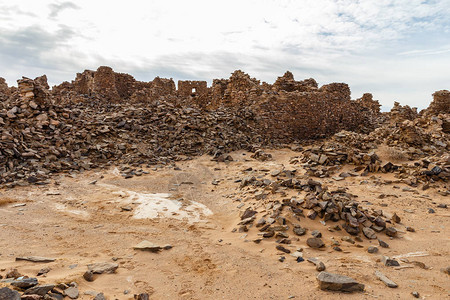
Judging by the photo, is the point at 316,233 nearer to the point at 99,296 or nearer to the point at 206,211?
the point at 206,211

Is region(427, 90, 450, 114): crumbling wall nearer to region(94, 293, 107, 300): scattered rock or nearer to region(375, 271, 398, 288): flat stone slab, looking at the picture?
region(375, 271, 398, 288): flat stone slab

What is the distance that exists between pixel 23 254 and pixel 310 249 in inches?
171

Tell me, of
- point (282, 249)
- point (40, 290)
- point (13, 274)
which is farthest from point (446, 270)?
point (13, 274)

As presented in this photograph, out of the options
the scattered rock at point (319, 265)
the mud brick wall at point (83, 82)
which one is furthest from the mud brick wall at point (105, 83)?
the scattered rock at point (319, 265)

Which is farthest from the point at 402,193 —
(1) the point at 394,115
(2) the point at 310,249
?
(1) the point at 394,115

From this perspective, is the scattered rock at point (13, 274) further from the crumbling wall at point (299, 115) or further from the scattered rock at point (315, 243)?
the crumbling wall at point (299, 115)

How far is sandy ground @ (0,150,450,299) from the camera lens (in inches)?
129

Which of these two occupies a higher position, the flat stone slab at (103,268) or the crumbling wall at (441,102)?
the crumbling wall at (441,102)

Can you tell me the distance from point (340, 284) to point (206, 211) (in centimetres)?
390

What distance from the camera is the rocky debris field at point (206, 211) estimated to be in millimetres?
3363

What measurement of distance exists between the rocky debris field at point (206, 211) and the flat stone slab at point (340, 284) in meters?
0.01

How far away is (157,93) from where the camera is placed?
21969 millimetres

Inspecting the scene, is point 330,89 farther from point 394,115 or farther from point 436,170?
point 436,170

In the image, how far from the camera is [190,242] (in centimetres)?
482
